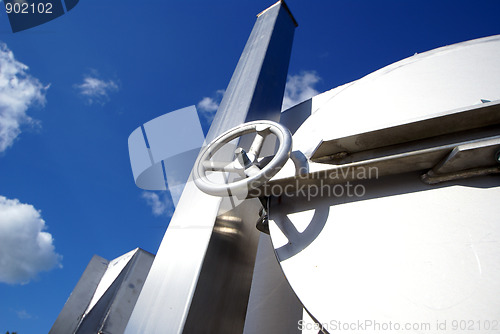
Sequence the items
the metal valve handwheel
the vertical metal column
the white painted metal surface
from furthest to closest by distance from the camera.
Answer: the vertical metal column → the metal valve handwheel → the white painted metal surface

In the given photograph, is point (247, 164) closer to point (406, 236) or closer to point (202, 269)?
point (202, 269)

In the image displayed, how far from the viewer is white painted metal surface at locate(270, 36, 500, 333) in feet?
2.78

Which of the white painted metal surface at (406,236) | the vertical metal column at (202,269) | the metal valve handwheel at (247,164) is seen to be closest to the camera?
the white painted metal surface at (406,236)

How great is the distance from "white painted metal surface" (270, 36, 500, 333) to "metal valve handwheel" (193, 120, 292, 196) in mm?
A: 186

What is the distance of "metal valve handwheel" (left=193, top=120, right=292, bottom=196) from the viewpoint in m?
1.03

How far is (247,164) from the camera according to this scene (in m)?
1.17

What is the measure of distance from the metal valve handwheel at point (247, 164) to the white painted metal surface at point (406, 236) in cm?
19

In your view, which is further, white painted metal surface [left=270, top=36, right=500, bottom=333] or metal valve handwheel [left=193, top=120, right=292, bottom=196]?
metal valve handwheel [left=193, top=120, right=292, bottom=196]

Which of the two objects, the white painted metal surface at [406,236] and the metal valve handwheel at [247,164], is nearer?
the white painted metal surface at [406,236]

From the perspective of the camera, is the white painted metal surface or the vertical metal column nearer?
the white painted metal surface

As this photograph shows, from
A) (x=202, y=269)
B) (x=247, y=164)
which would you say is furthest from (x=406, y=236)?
(x=202, y=269)

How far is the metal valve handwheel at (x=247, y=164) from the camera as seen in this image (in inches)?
40.7

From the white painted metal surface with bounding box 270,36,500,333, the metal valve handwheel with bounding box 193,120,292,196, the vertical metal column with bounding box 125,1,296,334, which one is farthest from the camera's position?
the vertical metal column with bounding box 125,1,296,334

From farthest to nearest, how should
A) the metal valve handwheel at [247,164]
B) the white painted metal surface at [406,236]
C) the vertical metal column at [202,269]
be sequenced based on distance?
the vertical metal column at [202,269]
the metal valve handwheel at [247,164]
the white painted metal surface at [406,236]
